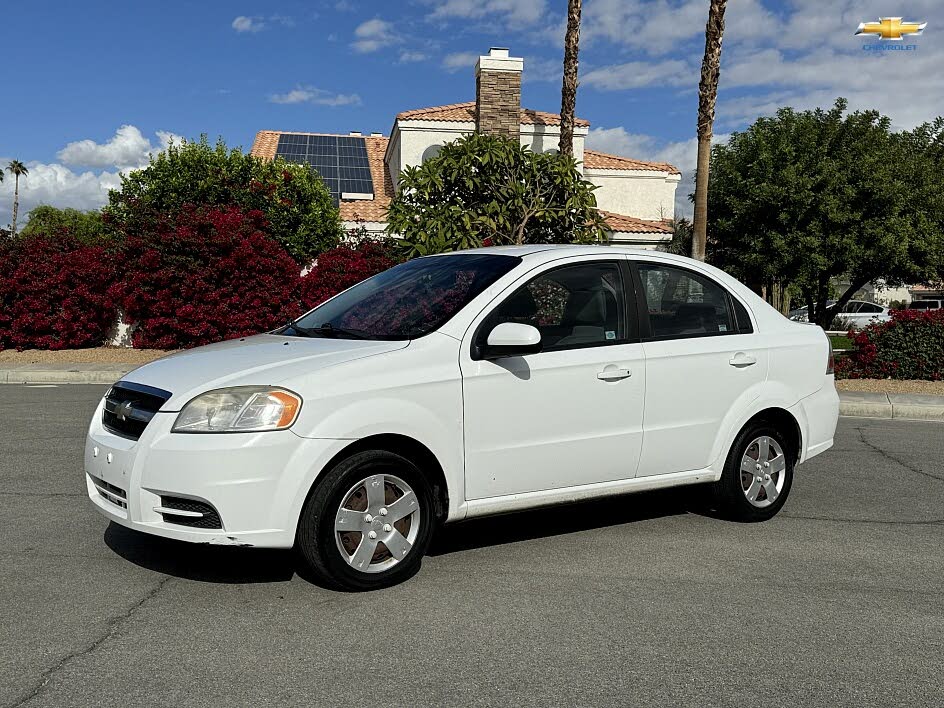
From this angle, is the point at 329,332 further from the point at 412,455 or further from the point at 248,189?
the point at 248,189

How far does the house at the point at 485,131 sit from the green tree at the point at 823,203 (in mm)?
3207

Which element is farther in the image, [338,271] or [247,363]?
[338,271]

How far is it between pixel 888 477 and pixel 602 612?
4679 mm

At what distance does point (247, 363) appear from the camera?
15.1ft

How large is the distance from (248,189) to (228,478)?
2034cm

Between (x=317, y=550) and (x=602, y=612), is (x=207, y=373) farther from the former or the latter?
(x=602, y=612)

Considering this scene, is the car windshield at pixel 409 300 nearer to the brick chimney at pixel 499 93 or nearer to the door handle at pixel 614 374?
the door handle at pixel 614 374

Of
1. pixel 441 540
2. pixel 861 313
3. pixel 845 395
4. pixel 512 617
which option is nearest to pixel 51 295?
pixel 845 395

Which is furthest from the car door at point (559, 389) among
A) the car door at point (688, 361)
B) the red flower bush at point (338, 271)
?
the red flower bush at point (338, 271)

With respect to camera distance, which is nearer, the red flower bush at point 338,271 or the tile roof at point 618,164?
the red flower bush at point 338,271

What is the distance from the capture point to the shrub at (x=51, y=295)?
18.2 meters

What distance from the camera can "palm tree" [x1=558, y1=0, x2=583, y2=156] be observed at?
23.5m

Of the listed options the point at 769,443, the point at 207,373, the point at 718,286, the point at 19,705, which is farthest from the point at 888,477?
the point at 19,705

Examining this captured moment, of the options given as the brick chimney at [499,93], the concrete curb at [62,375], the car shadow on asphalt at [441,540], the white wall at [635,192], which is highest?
the brick chimney at [499,93]
